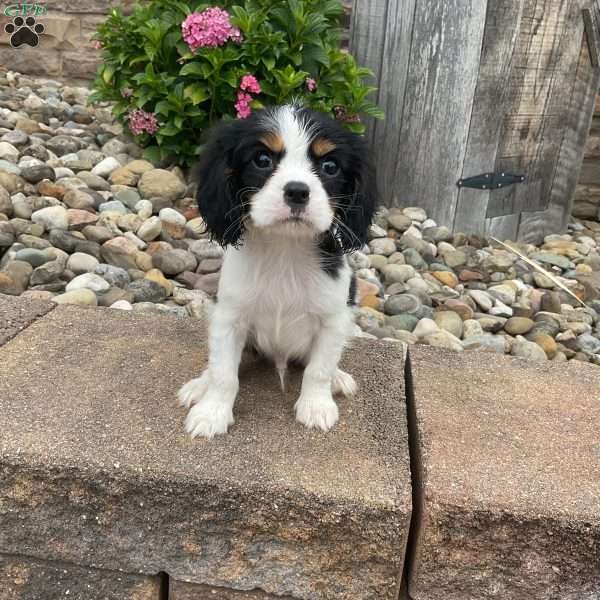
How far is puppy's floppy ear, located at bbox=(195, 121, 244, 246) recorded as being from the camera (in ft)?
6.13

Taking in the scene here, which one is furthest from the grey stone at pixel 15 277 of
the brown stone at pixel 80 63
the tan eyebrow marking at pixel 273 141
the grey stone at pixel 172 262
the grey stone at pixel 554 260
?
the brown stone at pixel 80 63

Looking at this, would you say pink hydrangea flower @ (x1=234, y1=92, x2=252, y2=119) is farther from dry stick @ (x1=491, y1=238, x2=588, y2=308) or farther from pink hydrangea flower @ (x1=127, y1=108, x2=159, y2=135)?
dry stick @ (x1=491, y1=238, x2=588, y2=308)

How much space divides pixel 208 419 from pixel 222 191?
26.8 inches

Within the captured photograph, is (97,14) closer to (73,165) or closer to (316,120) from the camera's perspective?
(73,165)

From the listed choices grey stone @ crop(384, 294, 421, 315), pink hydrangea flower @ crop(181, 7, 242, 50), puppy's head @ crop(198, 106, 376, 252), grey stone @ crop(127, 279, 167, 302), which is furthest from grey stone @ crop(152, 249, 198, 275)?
puppy's head @ crop(198, 106, 376, 252)

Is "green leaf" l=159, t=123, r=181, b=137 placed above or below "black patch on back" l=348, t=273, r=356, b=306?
above

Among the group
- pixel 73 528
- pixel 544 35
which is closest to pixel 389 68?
pixel 544 35

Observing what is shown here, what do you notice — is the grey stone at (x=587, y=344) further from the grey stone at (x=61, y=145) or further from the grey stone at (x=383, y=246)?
the grey stone at (x=61, y=145)

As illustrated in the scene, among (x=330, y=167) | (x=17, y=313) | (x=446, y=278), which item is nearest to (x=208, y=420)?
(x=330, y=167)

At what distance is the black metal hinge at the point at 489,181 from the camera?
448 centimetres

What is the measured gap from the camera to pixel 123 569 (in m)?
1.80

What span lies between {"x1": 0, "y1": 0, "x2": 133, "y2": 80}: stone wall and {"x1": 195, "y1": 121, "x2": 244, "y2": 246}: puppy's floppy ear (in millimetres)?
4557

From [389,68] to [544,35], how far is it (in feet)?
3.48

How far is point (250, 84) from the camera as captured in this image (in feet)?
12.7
